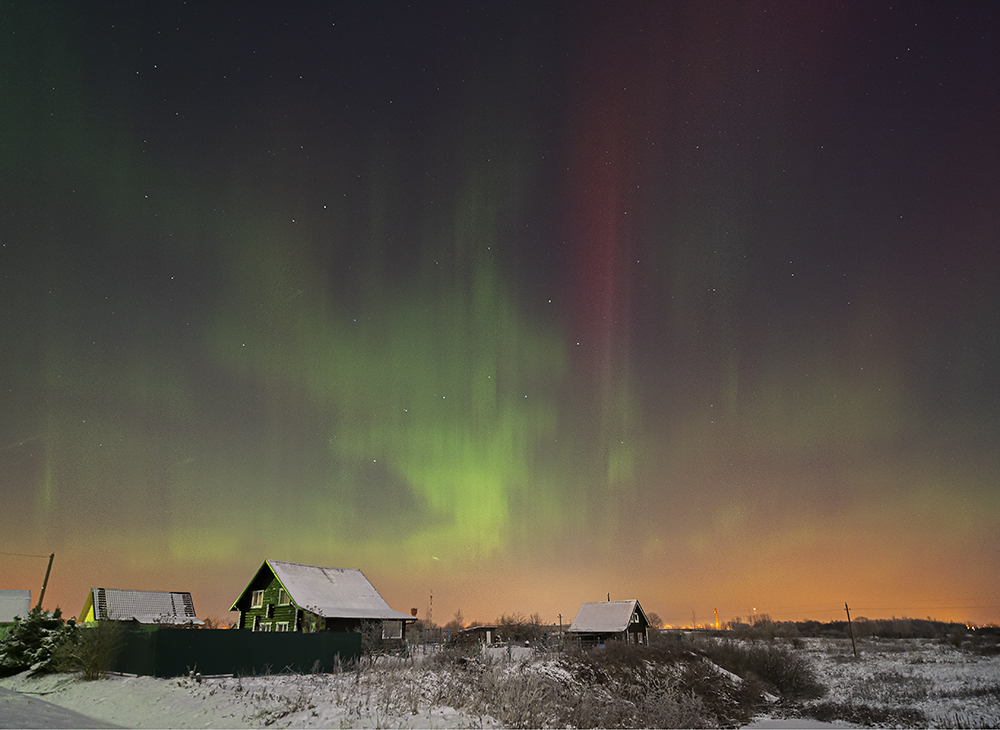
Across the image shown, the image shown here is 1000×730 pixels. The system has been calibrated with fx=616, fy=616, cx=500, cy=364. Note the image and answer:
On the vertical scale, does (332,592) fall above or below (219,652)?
above

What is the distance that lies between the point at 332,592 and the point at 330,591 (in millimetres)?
172

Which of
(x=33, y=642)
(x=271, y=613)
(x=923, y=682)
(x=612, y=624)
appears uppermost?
(x=271, y=613)

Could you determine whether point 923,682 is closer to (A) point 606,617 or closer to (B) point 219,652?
(A) point 606,617

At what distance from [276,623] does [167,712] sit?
2680 centimetres

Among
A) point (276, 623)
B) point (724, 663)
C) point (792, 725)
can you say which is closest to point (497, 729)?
point (792, 725)

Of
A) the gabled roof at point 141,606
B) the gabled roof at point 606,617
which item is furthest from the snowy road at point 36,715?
the gabled roof at point 606,617

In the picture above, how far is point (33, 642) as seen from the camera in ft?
97.8

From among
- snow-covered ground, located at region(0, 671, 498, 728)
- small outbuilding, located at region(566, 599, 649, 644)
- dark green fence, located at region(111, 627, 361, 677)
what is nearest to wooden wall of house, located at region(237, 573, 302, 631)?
dark green fence, located at region(111, 627, 361, 677)

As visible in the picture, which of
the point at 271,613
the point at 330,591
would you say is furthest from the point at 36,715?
the point at 330,591

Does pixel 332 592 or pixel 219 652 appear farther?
pixel 332 592

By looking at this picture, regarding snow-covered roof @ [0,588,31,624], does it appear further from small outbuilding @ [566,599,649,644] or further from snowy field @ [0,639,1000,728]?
small outbuilding @ [566,599,649,644]

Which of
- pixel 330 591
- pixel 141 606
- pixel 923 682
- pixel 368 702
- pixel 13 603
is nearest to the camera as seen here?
pixel 368 702

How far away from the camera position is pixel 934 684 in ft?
155

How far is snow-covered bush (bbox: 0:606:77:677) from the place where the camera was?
29047mm
